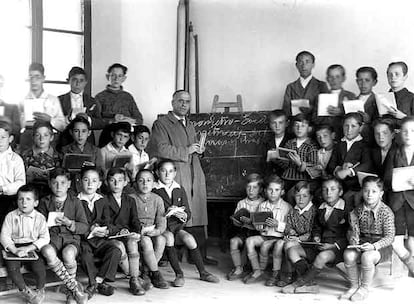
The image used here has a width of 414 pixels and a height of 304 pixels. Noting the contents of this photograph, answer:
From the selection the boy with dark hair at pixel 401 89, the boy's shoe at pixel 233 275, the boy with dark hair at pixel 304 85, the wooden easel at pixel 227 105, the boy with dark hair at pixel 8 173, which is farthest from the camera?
the wooden easel at pixel 227 105

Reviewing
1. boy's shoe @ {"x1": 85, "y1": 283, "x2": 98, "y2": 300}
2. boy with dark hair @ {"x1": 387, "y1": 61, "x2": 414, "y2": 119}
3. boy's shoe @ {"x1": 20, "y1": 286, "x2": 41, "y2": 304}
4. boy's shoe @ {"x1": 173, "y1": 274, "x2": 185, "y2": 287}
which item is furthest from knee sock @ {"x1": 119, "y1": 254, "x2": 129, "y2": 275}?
boy with dark hair @ {"x1": 387, "y1": 61, "x2": 414, "y2": 119}

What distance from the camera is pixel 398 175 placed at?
480 cm

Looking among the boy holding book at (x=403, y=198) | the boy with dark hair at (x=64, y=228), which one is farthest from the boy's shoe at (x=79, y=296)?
the boy holding book at (x=403, y=198)

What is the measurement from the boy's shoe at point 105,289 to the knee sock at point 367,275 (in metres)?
1.65

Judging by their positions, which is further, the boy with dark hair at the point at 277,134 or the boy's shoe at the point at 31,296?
the boy with dark hair at the point at 277,134

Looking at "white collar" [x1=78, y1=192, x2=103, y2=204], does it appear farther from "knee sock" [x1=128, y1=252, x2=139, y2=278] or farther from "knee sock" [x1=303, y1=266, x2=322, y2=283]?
"knee sock" [x1=303, y1=266, x2=322, y2=283]

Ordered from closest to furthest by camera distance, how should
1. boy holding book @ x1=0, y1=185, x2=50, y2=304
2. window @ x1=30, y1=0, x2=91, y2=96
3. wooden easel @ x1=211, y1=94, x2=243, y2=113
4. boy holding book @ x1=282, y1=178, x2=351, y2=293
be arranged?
boy holding book @ x1=0, y1=185, x2=50, y2=304
boy holding book @ x1=282, y1=178, x2=351, y2=293
window @ x1=30, y1=0, x2=91, y2=96
wooden easel @ x1=211, y1=94, x2=243, y2=113

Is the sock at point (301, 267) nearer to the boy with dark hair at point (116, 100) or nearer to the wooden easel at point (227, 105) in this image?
the boy with dark hair at point (116, 100)

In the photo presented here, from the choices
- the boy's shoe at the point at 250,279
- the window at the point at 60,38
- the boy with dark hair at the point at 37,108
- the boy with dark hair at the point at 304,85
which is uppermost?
the window at the point at 60,38

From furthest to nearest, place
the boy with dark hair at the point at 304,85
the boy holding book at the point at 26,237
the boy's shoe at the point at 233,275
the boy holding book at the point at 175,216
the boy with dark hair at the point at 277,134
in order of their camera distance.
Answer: the boy with dark hair at the point at 304,85
the boy with dark hair at the point at 277,134
the boy's shoe at the point at 233,275
the boy holding book at the point at 175,216
the boy holding book at the point at 26,237

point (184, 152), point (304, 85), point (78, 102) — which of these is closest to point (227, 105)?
point (304, 85)

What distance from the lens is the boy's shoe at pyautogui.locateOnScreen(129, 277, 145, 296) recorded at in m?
4.65

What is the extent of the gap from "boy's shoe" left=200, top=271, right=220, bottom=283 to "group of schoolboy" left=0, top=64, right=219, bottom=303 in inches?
0.4

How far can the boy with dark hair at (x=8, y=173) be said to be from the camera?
461cm
